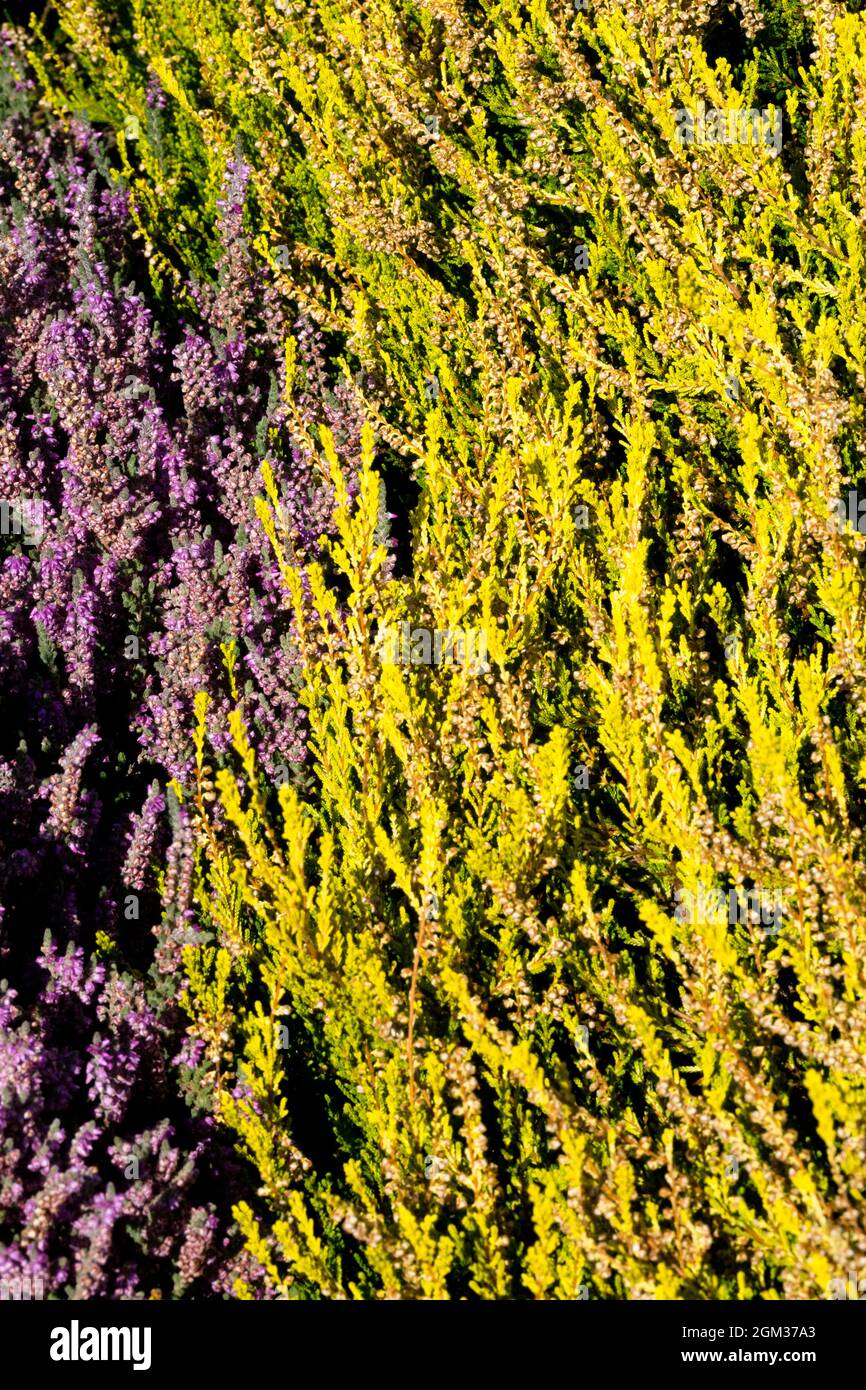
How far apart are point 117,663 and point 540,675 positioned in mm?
1257

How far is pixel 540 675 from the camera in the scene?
3.04 metres

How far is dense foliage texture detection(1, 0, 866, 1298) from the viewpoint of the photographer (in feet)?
7.68

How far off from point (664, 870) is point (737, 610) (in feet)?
3.29

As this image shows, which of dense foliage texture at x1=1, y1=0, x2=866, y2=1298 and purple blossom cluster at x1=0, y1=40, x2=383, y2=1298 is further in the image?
purple blossom cluster at x1=0, y1=40, x2=383, y2=1298

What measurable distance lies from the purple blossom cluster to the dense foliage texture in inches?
2.2

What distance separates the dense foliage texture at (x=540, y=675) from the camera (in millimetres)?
2340

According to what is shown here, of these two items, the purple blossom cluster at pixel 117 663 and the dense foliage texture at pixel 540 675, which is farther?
the purple blossom cluster at pixel 117 663

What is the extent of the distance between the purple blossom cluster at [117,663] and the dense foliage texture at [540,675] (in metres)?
0.06

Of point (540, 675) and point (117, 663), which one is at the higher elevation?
point (117, 663)

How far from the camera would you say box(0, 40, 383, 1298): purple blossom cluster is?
249 cm

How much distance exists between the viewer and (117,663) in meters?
3.38

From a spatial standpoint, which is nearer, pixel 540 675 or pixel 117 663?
pixel 540 675

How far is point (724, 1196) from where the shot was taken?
2.28 m

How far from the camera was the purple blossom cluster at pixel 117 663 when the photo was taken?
8.18ft
